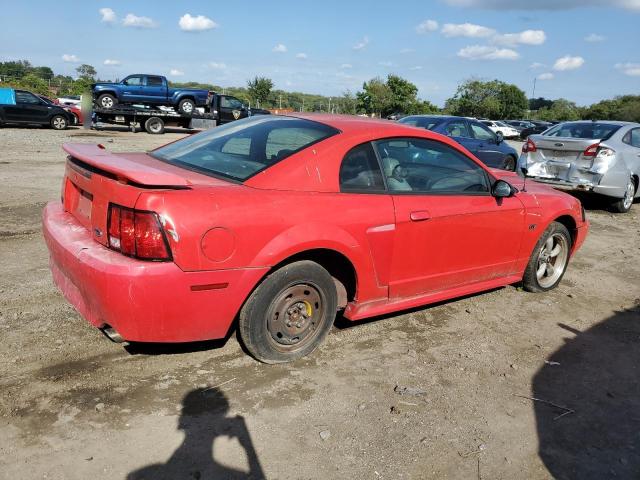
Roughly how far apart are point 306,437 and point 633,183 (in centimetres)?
934

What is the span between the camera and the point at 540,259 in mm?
5250

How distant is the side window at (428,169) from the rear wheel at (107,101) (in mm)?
21471

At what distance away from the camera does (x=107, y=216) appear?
3.05m

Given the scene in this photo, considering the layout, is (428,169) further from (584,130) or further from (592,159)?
(584,130)

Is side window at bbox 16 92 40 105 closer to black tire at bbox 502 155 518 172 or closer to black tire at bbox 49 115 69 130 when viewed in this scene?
black tire at bbox 49 115 69 130

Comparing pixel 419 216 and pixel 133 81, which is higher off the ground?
pixel 133 81

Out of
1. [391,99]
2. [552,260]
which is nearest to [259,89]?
[391,99]

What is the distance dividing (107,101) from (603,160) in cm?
1999

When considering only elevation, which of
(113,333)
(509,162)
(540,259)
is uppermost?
(509,162)

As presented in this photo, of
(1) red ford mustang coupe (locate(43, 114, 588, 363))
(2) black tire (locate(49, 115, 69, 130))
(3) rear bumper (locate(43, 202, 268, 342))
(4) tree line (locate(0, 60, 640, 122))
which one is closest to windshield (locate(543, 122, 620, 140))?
(1) red ford mustang coupe (locate(43, 114, 588, 363))

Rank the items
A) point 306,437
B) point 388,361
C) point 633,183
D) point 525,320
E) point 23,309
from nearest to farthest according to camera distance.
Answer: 1. point 306,437
2. point 388,361
3. point 23,309
4. point 525,320
5. point 633,183

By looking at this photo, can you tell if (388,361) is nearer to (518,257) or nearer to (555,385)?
(555,385)

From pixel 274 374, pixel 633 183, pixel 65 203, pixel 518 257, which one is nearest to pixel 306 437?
pixel 274 374

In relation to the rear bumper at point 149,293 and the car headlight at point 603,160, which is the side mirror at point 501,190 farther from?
the car headlight at point 603,160
